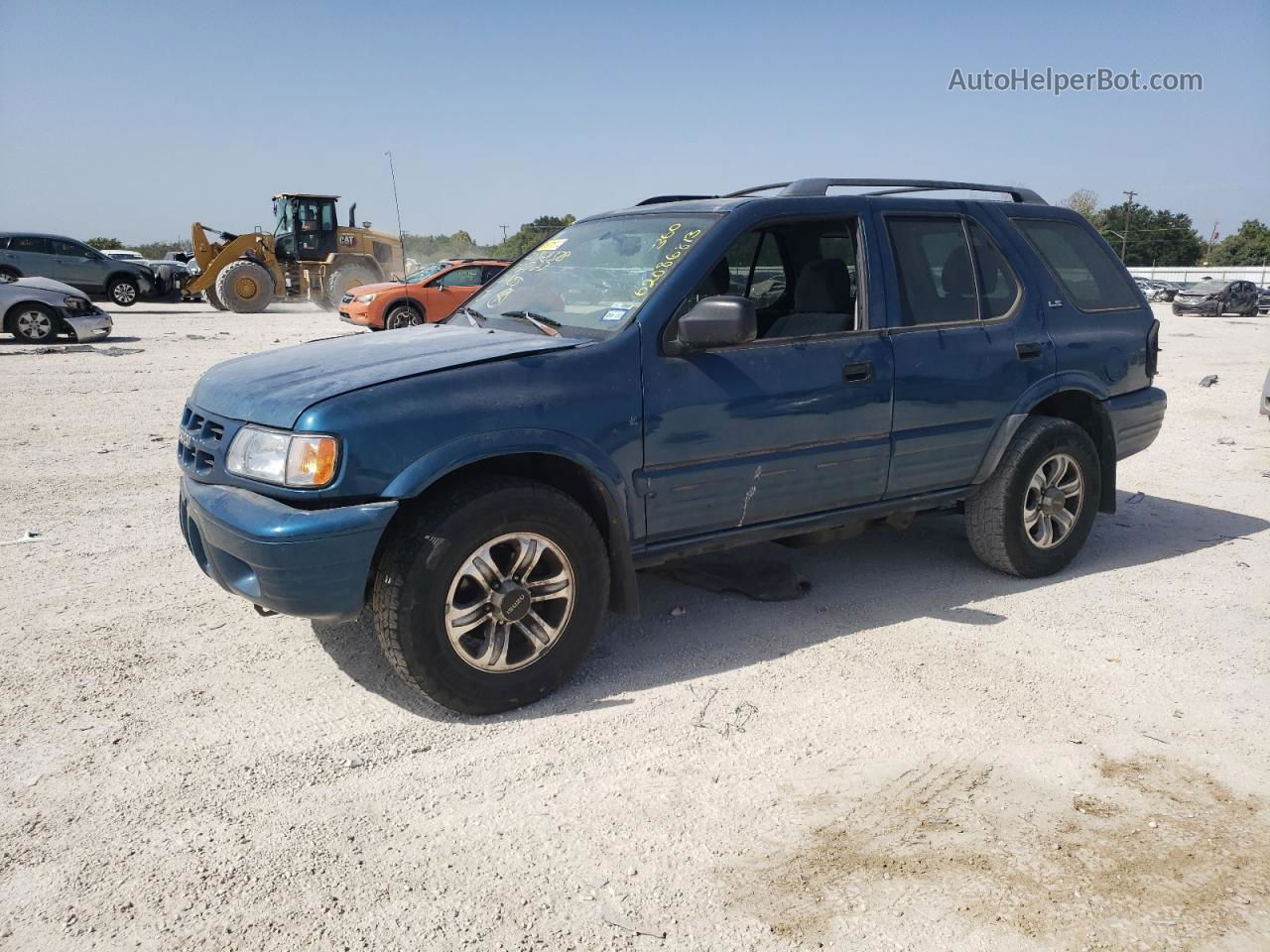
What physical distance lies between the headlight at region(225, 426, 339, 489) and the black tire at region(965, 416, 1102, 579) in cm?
322

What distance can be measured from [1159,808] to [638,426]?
2.12 meters

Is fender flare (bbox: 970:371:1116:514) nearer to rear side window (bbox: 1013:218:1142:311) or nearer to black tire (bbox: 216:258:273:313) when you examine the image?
rear side window (bbox: 1013:218:1142:311)

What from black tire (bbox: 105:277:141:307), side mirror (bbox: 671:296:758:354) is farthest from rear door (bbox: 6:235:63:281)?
side mirror (bbox: 671:296:758:354)

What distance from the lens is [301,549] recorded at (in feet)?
10.0

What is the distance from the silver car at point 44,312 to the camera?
1445cm

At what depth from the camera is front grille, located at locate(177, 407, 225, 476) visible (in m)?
3.46

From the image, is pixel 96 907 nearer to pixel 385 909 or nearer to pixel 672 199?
pixel 385 909

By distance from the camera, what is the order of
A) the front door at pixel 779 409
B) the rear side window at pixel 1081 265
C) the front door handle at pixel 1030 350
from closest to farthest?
the front door at pixel 779 409 → the front door handle at pixel 1030 350 → the rear side window at pixel 1081 265

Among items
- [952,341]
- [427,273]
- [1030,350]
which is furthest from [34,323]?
[1030,350]

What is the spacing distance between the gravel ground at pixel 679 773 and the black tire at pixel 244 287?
1952 cm

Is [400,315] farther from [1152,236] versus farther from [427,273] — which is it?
[1152,236]

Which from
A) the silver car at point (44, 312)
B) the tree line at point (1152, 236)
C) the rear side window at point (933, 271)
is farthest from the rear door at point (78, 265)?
the tree line at point (1152, 236)

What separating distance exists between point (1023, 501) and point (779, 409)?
166 cm

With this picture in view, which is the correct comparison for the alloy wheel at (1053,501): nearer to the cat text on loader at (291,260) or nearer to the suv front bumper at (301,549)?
the suv front bumper at (301,549)
